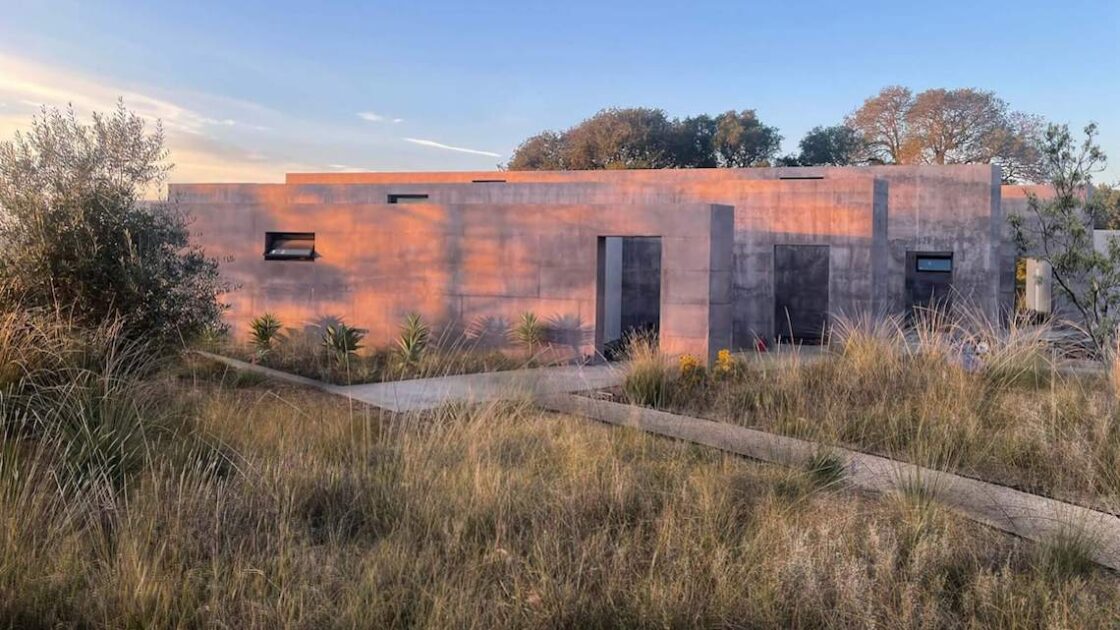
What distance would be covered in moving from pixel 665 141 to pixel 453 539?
38.5 m

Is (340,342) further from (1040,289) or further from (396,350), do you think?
(1040,289)

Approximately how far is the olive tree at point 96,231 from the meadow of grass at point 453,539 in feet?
6.80

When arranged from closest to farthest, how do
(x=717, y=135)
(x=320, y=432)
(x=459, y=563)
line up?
(x=459, y=563) → (x=320, y=432) → (x=717, y=135)

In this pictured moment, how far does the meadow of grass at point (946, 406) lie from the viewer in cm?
564

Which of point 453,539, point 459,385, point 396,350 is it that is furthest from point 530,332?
point 453,539

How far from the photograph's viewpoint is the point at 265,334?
41.7 ft

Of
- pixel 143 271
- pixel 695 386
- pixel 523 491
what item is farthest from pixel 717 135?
pixel 523 491

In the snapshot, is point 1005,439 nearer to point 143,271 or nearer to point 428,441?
point 428,441

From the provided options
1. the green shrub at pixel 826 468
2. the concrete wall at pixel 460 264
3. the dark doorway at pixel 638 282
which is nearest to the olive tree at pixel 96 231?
the concrete wall at pixel 460 264

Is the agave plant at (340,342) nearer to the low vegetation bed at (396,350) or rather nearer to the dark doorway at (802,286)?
the low vegetation bed at (396,350)

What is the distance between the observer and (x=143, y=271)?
7.83m

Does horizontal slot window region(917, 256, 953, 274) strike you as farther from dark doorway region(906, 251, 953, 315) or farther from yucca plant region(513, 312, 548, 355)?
yucca plant region(513, 312, 548, 355)

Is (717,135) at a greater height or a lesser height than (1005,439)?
greater

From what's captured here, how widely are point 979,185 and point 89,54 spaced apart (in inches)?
686
